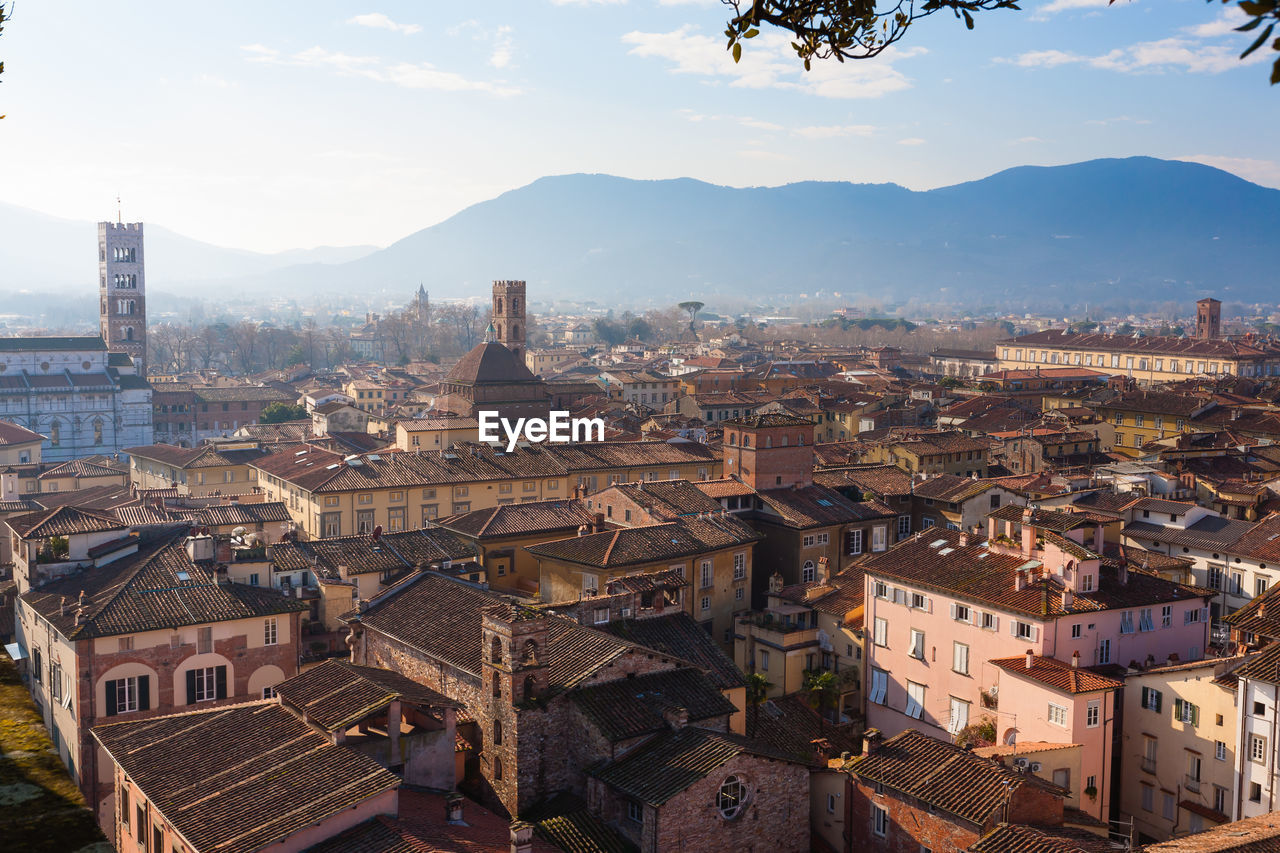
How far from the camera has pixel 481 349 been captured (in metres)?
67.6

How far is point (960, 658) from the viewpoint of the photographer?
26.1m

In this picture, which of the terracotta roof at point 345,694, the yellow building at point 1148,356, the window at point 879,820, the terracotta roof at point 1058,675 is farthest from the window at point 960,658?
the yellow building at point 1148,356

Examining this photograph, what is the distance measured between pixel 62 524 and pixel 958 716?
21.4 metres

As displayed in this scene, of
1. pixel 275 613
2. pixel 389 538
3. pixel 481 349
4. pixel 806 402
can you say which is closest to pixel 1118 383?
pixel 806 402

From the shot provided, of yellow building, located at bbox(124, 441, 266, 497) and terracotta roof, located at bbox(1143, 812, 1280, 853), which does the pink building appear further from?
yellow building, located at bbox(124, 441, 266, 497)

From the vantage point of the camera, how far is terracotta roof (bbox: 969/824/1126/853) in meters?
17.1

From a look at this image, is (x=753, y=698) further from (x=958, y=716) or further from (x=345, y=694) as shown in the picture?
(x=345, y=694)

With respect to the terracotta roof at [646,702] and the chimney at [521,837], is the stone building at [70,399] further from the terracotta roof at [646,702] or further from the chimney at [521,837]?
the chimney at [521,837]

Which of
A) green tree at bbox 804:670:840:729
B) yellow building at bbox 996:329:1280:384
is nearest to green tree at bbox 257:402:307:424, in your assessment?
green tree at bbox 804:670:840:729

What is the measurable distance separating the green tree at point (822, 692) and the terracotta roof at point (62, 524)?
17.2 meters

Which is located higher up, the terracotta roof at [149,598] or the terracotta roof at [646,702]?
the terracotta roof at [149,598]

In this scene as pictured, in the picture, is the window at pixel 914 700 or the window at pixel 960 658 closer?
the window at pixel 960 658

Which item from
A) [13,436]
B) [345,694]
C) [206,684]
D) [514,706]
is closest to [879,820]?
[514,706]

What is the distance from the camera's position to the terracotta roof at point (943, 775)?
1869 cm
